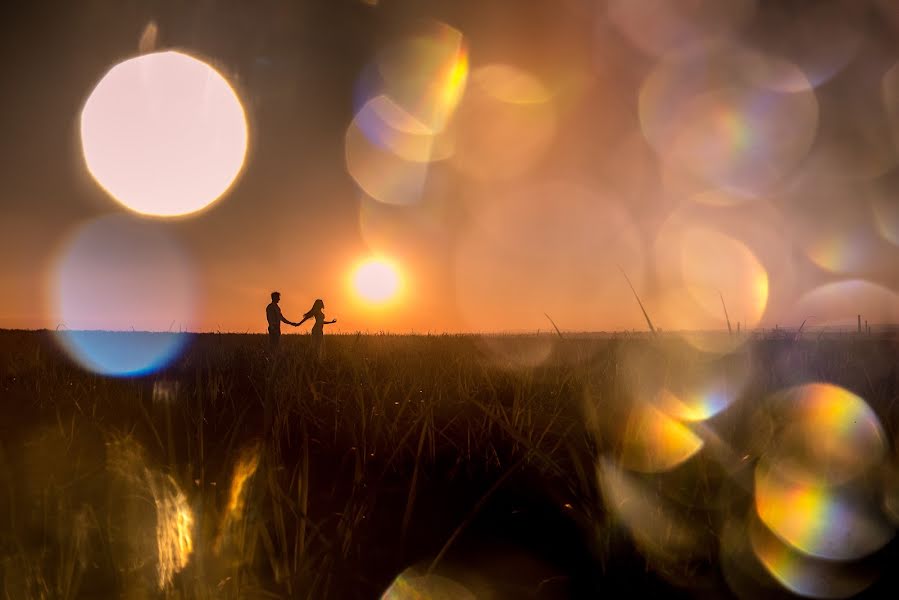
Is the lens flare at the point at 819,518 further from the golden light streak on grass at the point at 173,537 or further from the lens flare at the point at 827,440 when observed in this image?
the golden light streak on grass at the point at 173,537

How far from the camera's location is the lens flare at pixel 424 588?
140 cm

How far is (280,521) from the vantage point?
1352 millimetres

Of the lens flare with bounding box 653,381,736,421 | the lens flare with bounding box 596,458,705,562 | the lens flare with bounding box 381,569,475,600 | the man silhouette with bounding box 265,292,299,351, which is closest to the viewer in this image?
the lens flare with bounding box 381,569,475,600

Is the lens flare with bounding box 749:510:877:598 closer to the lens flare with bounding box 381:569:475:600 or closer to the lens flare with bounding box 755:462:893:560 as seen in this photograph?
the lens flare with bounding box 755:462:893:560

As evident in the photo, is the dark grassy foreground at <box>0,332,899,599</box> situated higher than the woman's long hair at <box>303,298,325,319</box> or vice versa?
the woman's long hair at <box>303,298,325,319</box>

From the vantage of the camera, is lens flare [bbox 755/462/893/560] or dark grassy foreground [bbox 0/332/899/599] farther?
lens flare [bbox 755/462/893/560]

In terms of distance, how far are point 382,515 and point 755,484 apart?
1300 millimetres

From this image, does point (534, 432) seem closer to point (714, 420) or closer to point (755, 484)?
point (714, 420)

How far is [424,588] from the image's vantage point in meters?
1.43

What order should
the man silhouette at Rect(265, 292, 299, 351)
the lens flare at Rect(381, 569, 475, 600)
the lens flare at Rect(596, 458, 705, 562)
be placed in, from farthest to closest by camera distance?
the man silhouette at Rect(265, 292, 299, 351) < the lens flare at Rect(596, 458, 705, 562) < the lens flare at Rect(381, 569, 475, 600)

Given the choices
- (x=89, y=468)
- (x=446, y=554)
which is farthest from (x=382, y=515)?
(x=89, y=468)

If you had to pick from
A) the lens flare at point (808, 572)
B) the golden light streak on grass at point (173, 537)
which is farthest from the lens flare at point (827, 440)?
the golden light streak on grass at point (173, 537)

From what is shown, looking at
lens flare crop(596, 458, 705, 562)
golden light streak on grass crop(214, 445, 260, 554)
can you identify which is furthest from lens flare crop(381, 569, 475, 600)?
lens flare crop(596, 458, 705, 562)

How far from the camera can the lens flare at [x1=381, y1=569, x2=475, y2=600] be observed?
4.58 feet
